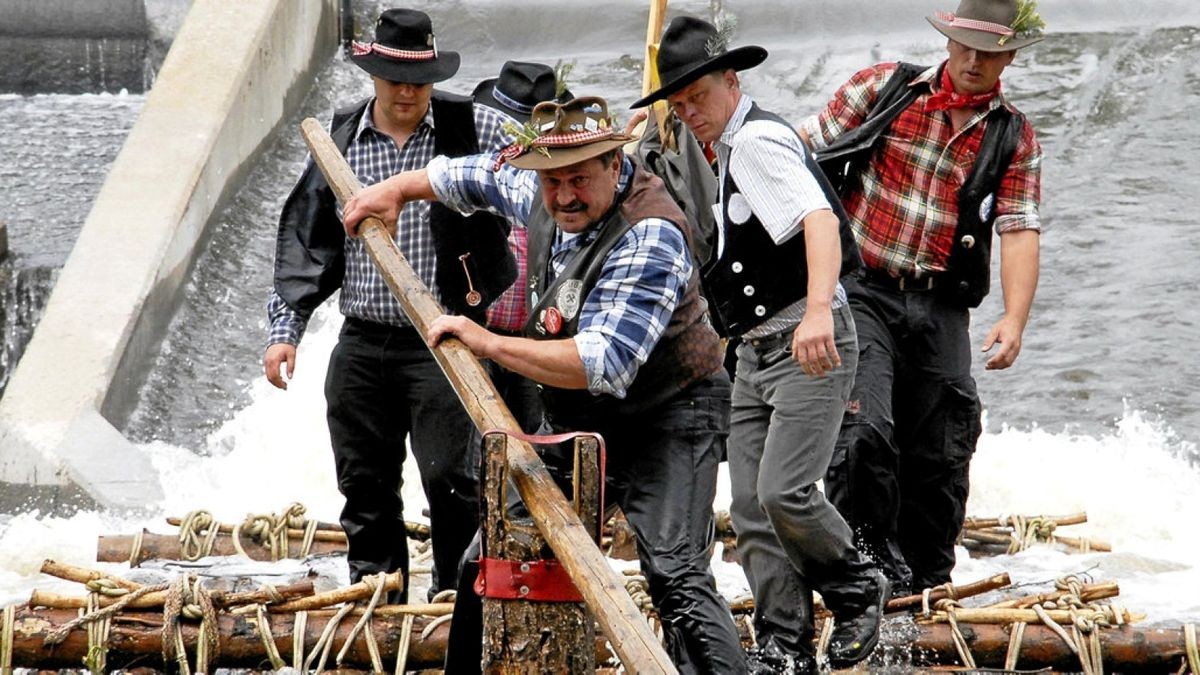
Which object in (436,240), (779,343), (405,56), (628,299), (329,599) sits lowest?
(329,599)

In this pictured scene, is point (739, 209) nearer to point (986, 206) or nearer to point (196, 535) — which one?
point (986, 206)

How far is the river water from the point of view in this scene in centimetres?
897

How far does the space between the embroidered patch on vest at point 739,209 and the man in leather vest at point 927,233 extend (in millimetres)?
1050

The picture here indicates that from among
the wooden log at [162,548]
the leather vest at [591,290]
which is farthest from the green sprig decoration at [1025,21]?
the wooden log at [162,548]

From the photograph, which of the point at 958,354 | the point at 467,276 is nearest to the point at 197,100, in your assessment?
the point at 467,276

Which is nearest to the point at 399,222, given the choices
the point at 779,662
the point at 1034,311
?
the point at 779,662

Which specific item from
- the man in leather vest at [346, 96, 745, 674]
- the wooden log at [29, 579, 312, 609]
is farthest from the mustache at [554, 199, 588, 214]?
the wooden log at [29, 579, 312, 609]

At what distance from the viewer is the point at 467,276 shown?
6496mm

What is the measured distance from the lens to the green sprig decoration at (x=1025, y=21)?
249 inches

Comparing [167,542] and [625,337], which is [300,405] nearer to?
[167,542]

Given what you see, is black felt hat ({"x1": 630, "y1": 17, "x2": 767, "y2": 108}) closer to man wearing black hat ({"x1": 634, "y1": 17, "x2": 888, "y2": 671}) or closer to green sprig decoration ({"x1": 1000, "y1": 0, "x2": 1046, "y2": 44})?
man wearing black hat ({"x1": 634, "y1": 17, "x2": 888, "y2": 671})

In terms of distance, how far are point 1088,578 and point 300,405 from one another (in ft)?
16.6

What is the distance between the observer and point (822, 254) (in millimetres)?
5238

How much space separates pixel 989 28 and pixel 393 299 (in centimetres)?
230
